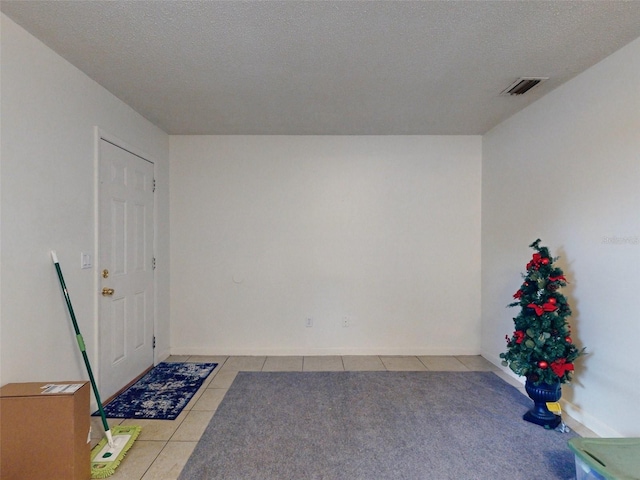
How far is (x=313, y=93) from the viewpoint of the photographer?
253 cm

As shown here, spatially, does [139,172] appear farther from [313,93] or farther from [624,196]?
[624,196]

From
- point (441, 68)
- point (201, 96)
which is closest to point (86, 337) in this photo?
point (201, 96)

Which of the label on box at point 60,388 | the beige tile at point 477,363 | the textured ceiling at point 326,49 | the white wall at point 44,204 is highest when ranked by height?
the textured ceiling at point 326,49

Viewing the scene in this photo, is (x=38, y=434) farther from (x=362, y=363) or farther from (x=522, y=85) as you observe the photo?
(x=522, y=85)

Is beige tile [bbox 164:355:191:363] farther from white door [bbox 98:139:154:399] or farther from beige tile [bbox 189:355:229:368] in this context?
white door [bbox 98:139:154:399]

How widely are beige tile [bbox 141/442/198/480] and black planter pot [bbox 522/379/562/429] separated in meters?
2.36

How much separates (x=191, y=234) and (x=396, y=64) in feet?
8.99

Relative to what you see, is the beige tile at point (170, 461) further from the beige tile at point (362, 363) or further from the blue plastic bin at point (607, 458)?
the blue plastic bin at point (607, 458)

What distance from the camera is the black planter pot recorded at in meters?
2.20

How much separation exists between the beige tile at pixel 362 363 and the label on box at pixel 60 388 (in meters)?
2.28

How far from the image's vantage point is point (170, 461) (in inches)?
73.5

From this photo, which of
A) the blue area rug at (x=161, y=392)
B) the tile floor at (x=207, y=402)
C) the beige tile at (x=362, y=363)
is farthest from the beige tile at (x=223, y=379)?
the beige tile at (x=362, y=363)

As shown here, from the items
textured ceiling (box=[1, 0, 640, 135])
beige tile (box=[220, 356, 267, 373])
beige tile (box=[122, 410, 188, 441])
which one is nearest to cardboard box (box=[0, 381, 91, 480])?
beige tile (box=[122, 410, 188, 441])

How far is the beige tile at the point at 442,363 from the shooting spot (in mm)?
3205
